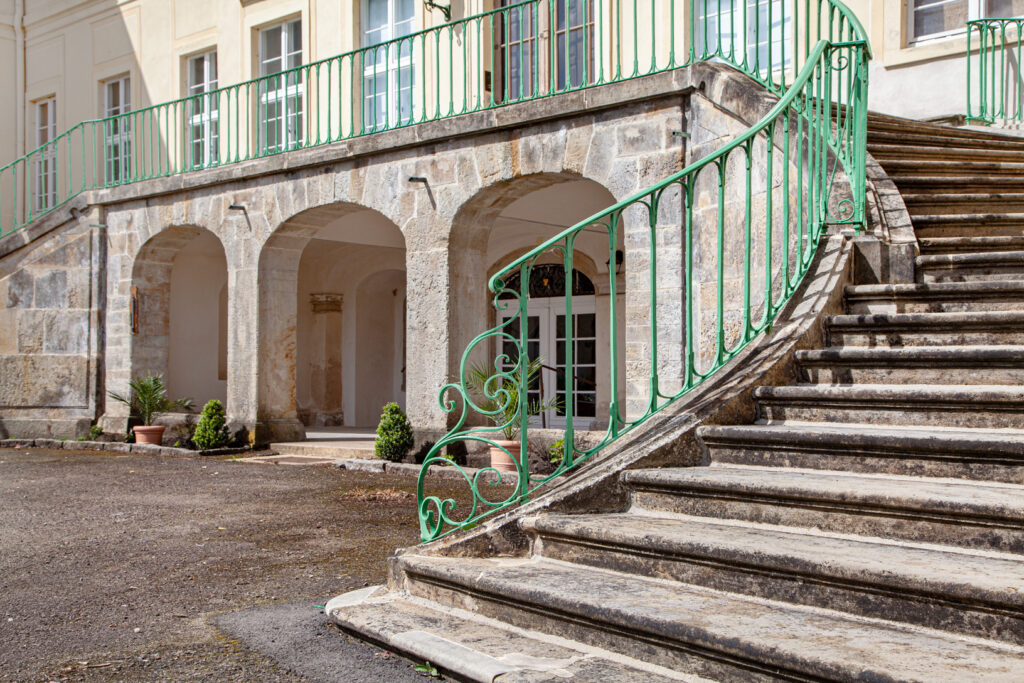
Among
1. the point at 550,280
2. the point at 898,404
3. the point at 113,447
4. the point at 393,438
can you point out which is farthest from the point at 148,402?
the point at 898,404

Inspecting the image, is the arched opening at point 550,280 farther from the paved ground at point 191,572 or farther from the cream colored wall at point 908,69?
the cream colored wall at point 908,69

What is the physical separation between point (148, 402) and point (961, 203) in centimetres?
985

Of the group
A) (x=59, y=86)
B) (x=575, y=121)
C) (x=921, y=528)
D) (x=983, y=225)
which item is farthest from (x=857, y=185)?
(x=59, y=86)

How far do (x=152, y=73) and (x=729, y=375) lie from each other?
13823 mm

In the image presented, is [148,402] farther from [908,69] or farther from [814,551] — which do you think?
[814,551]

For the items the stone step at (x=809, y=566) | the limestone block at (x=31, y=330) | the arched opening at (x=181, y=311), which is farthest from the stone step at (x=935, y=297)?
the limestone block at (x=31, y=330)

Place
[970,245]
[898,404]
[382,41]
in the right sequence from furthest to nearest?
[382,41]
[970,245]
[898,404]

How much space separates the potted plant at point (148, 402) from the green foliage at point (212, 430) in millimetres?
860

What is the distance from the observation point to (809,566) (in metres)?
2.64

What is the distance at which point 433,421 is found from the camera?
9.55 meters

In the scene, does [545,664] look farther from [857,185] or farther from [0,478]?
[0,478]

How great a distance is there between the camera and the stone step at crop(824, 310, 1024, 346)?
150 inches

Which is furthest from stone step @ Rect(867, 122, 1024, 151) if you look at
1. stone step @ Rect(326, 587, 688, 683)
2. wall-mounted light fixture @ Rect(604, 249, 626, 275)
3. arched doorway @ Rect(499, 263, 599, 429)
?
arched doorway @ Rect(499, 263, 599, 429)

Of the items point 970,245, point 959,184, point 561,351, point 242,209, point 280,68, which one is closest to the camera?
point 970,245
